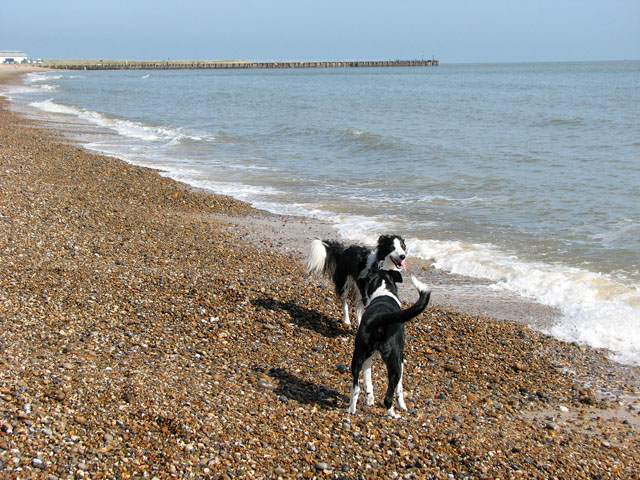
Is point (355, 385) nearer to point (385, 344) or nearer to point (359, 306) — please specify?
point (385, 344)

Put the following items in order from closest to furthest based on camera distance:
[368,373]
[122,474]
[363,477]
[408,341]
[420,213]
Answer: [122,474] < [363,477] < [368,373] < [408,341] < [420,213]

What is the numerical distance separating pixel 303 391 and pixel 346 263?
2.24 meters

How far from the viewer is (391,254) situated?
6625 mm

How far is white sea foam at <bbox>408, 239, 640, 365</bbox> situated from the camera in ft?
27.3

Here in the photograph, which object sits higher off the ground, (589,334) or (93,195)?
(93,195)

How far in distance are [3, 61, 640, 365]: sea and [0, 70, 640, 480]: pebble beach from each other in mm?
1856

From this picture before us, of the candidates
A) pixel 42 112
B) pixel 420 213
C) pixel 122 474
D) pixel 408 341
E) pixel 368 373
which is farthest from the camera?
pixel 42 112

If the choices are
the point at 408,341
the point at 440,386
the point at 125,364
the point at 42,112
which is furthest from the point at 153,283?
the point at 42,112

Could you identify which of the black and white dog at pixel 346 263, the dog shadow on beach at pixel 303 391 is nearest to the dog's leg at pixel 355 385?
the dog shadow on beach at pixel 303 391

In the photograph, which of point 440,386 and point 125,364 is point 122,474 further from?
point 440,386

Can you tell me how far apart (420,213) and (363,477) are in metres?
11.2

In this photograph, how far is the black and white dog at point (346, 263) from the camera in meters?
6.85

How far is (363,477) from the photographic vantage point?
4.66 m

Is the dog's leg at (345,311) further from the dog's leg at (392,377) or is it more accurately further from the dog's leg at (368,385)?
the dog's leg at (392,377)
